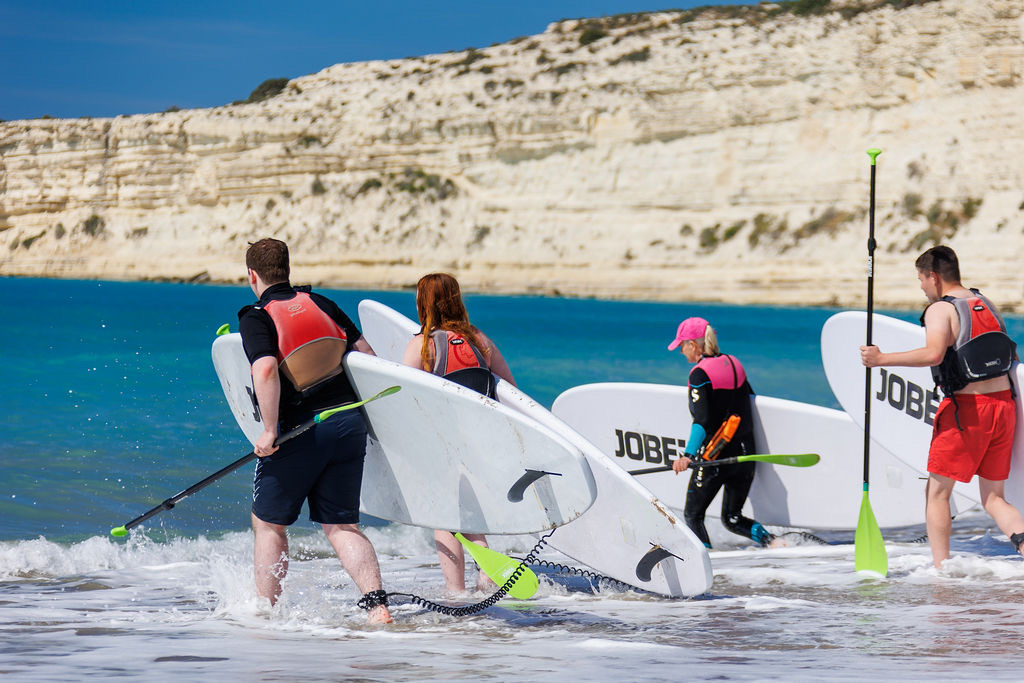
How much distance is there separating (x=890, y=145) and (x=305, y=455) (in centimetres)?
4316

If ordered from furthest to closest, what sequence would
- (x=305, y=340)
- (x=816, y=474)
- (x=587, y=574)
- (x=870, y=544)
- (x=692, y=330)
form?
1. (x=816, y=474)
2. (x=692, y=330)
3. (x=587, y=574)
4. (x=870, y=544)
5. (x=305, y=340)

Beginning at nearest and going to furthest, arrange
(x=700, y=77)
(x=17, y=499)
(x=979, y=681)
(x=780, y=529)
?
1. (x=979, y=681)
2. (x=780, y=529)
3. (x=17, y=499)
4. (x=700, y=77)

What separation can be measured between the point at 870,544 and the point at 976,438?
A: 733 mm

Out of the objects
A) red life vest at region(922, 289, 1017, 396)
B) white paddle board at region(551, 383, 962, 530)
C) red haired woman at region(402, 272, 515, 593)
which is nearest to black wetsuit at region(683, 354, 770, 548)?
white paddle board at region(551, 383, 962, 530)

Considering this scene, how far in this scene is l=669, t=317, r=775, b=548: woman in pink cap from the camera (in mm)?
5871

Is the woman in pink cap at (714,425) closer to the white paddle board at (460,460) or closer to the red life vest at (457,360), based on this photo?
the red life vest at (457,360)

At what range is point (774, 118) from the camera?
45.4 meters

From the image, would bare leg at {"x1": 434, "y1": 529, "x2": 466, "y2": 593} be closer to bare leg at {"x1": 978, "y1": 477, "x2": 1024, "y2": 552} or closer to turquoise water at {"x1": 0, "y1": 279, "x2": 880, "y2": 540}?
bare leg at {"x1": 978, "y1": 477, "x2": 1024, "y2": 552}

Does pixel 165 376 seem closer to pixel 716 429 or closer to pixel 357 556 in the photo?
pixel 716 429

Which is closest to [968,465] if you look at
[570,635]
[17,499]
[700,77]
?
[570,635]

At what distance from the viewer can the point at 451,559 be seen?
4.71 m

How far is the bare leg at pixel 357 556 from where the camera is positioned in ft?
13.4

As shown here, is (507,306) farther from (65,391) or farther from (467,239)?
(65,391)

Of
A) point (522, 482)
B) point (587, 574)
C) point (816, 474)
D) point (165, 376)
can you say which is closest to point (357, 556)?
point (522, 482)
